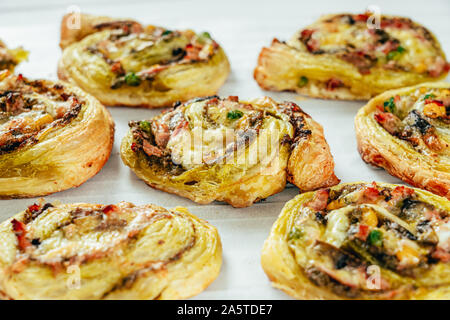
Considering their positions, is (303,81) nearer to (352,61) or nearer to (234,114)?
(352,61)

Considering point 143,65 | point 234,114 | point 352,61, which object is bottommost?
point 234,114

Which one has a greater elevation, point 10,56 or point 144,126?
point 10,56

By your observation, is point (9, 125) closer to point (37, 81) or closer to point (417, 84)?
point (37, 81)

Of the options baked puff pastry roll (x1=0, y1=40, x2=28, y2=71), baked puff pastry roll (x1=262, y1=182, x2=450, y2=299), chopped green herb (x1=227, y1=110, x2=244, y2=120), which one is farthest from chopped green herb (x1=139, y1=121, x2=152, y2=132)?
baked puff pastry roll (x1=0, y1=40, x2=28, y2=71)

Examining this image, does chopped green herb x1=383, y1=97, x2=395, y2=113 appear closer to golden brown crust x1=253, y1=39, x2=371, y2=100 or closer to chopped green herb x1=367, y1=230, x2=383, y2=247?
golden brown crust x1=253, y1=39, x2=371, y2=100

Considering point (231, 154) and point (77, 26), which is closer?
point (231, 154)

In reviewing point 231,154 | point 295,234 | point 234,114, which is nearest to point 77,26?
point 234,114
